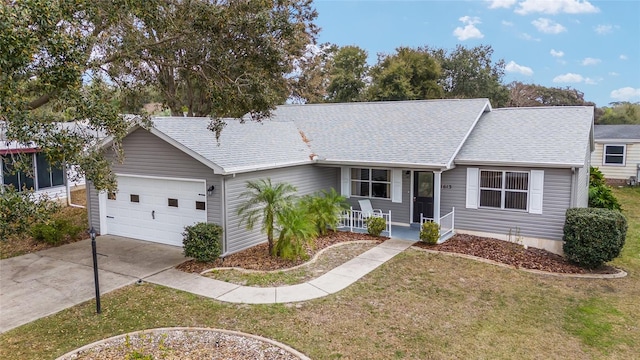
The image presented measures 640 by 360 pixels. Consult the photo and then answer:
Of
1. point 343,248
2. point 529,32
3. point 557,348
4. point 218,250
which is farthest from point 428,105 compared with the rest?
point 529,32

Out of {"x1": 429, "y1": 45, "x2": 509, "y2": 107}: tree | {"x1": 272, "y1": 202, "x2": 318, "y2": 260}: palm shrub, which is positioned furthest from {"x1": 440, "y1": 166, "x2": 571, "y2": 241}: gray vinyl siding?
Answer: {"x1": 429, "y1": 45, "x2": 509, "y2": 107}: tree

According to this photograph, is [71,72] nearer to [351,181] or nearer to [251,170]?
[251,170]

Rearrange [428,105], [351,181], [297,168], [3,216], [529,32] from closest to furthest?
[3,216] → [297,168] → [351,181] → [428,105] → [529,32]

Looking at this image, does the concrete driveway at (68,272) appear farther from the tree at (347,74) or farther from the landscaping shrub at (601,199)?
the tree at (347,74)

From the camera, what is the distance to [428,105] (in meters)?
16.9

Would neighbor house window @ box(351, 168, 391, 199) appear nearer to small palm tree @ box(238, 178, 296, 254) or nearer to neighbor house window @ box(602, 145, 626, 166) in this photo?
small palm tree @ box(238, 178, 296, 254)

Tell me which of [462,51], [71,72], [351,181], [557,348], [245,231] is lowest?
[557,348]

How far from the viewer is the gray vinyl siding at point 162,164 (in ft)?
36.7

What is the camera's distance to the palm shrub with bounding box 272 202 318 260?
10.6m

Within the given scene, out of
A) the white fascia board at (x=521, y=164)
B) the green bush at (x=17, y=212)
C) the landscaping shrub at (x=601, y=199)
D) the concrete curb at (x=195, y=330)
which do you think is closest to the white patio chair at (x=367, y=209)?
the white fascia board at (x=521, y=164)

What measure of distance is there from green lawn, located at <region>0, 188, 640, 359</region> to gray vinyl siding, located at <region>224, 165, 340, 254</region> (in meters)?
2.78

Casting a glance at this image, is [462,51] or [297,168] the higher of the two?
[462,51]

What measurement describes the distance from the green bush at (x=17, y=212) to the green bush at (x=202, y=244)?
4301 millimetres

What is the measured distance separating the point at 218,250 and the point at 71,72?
18.2ft
